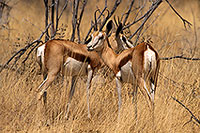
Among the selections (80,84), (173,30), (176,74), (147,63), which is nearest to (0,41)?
(80,84)

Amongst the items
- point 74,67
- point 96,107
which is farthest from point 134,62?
point 96,107

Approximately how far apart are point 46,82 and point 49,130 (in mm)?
532

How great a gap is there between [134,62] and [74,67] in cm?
73

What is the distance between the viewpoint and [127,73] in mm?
3570

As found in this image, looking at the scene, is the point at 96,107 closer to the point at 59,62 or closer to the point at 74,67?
the point at 74,67

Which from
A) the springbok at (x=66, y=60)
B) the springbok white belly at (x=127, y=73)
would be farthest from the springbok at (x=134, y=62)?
the springbok at (x=66, y=60)

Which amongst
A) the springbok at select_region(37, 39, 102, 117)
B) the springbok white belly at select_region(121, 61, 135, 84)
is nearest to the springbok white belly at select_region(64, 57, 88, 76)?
the springbok at select_region(37, 39, 102, 117)

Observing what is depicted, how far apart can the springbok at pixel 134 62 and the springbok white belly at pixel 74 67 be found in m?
0.24

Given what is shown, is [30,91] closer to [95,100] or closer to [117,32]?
[95,100]

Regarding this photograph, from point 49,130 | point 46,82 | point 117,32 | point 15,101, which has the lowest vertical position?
point 49,130

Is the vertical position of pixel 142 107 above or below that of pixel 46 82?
below

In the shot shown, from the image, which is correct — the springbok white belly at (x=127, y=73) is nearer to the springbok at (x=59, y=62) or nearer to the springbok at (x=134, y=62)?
the springbok at (x=134, y=62)

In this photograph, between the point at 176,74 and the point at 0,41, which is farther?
the point at 0,41

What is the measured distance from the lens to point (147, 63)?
335cm
